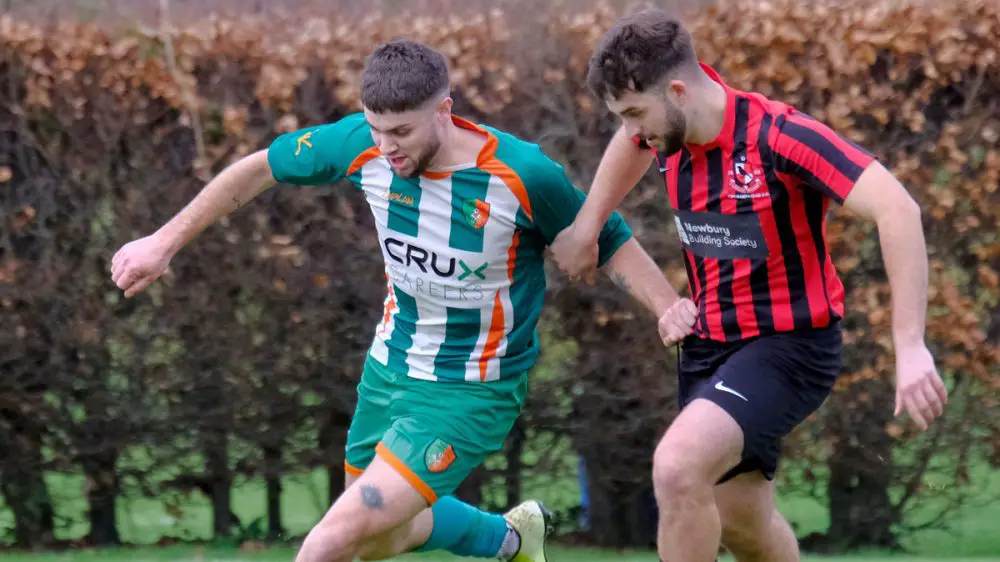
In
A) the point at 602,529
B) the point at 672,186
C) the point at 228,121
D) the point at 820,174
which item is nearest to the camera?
the point at 820,174

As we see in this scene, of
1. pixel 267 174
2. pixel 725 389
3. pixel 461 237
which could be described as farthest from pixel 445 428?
pixel 267 174

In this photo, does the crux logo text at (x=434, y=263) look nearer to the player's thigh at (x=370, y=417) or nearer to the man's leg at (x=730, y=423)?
the player's thigh at (x=370, y=417)

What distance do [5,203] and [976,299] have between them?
4.38 m

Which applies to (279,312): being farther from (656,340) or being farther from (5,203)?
(656,340)

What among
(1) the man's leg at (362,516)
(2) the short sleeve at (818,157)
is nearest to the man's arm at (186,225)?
(1) the man's leg at (362,516)

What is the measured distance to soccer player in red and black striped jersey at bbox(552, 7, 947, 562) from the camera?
343 cm

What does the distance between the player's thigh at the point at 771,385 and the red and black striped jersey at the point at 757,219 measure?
0.20 feet

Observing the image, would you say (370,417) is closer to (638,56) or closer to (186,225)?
(186,225)

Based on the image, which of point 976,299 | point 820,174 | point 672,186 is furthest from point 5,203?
point 976,299

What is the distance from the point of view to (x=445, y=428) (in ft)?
13.4

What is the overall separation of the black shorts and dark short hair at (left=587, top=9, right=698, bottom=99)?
853 mm

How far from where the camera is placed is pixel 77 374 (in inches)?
233

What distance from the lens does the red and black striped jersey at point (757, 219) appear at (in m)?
3.64

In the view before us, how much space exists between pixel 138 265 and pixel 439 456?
1112 mm
